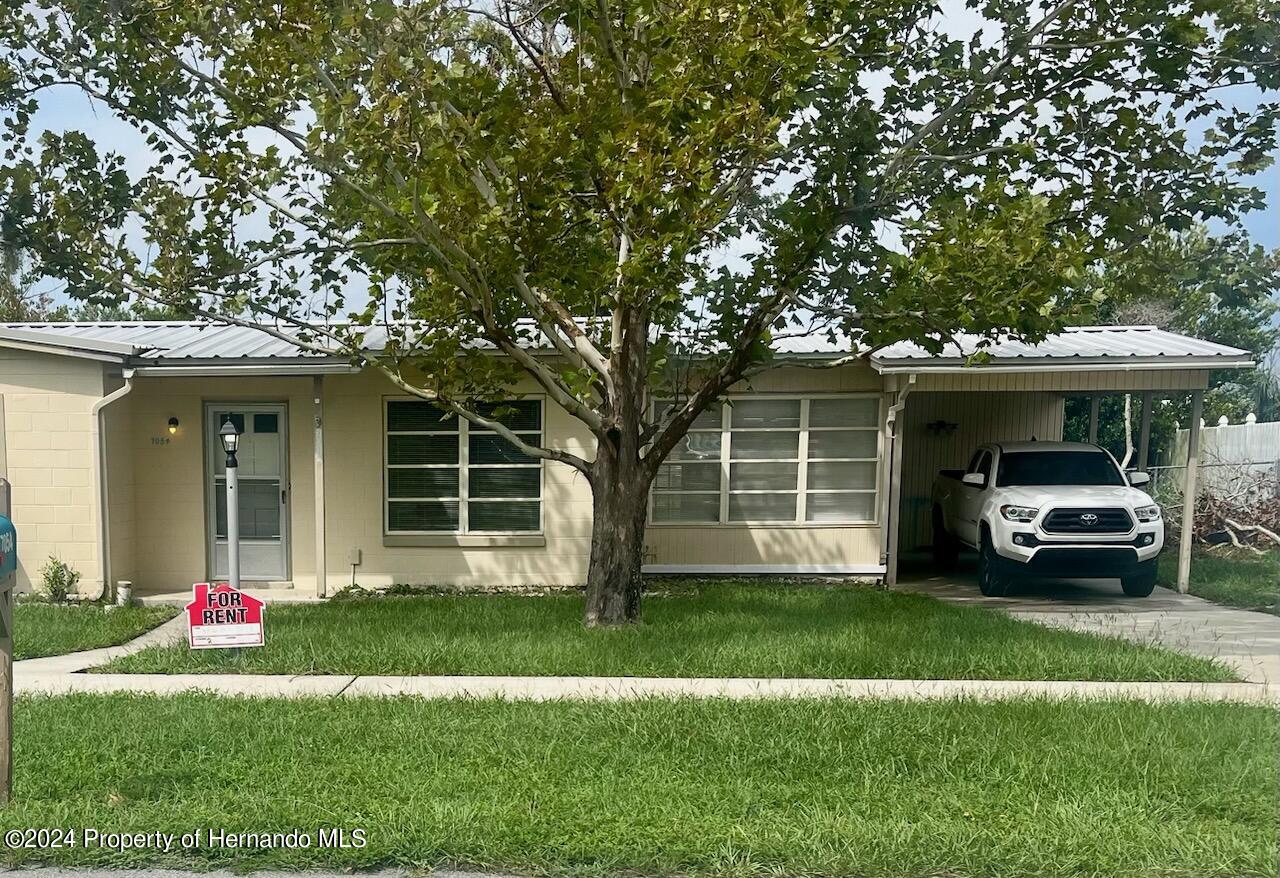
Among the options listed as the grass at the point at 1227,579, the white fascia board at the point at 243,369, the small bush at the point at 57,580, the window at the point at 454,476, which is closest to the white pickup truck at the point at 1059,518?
the grass at the point at 1227,579

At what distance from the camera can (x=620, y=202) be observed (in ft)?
21.8

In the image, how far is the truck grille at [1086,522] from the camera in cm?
996

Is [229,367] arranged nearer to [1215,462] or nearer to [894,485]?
[894,485]

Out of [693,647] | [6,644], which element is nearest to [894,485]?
[693,647]

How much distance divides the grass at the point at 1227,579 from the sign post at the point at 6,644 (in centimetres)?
978

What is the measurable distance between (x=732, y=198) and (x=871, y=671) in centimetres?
394

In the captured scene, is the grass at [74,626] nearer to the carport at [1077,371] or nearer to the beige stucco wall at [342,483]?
the beige stucco wall at [342,483]

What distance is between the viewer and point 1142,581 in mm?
10531

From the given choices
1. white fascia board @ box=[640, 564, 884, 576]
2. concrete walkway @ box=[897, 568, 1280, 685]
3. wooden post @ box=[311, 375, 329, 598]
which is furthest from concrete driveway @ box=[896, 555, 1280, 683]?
wooden post @ box=[311, 375, 329, 598]

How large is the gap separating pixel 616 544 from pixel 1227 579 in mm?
7453

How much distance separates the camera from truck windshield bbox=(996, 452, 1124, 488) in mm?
10906

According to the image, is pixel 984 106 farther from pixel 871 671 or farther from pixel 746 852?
pixel 746 852

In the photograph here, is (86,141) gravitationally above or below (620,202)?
above

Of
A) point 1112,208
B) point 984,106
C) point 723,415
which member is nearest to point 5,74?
point 723,415
